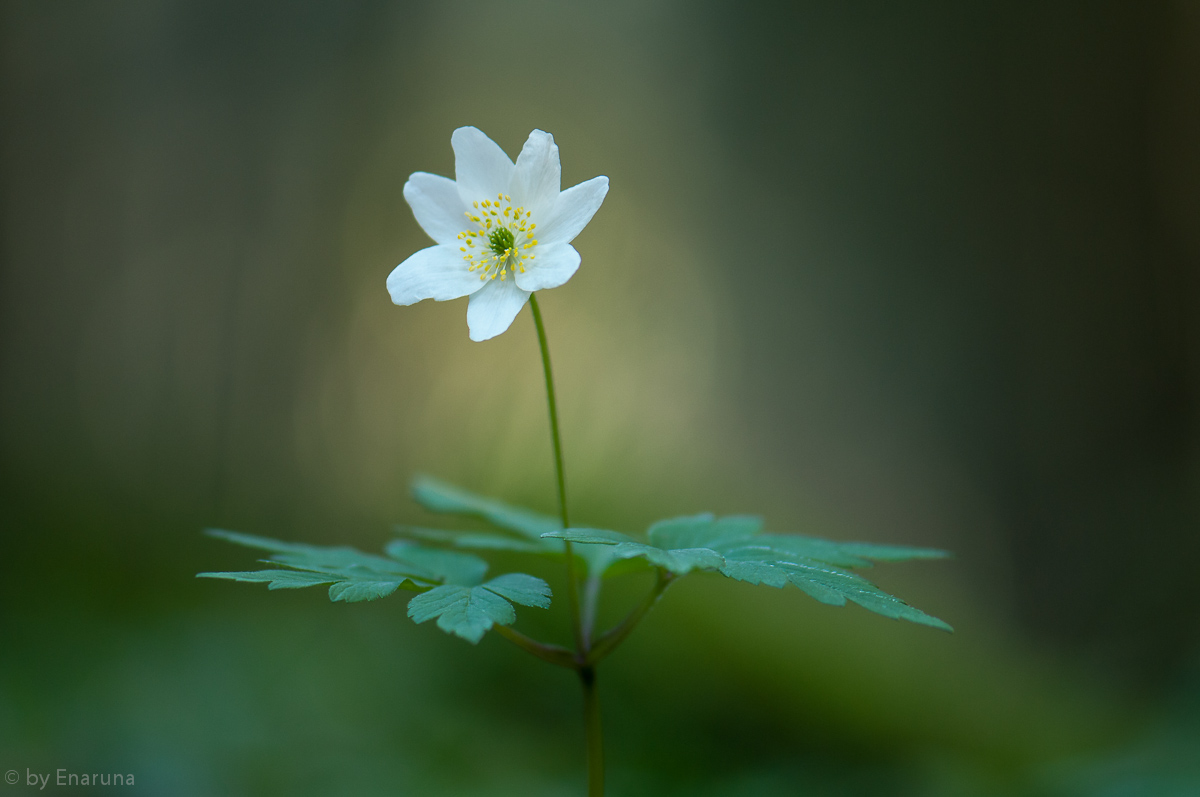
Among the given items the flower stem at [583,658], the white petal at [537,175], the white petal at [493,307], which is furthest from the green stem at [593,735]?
the white petal at [537,175]

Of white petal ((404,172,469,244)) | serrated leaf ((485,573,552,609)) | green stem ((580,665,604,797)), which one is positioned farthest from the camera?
white petal ((404,172,469,244))

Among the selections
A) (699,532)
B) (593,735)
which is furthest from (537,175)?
(593,735)

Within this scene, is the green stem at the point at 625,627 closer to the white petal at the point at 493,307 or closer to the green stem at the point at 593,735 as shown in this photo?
the green stem at the point at 593,735

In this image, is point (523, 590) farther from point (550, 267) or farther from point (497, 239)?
point (497, 239)

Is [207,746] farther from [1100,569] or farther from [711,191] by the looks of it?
[711,191]

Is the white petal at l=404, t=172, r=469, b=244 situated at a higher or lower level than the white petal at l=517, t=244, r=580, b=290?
higher

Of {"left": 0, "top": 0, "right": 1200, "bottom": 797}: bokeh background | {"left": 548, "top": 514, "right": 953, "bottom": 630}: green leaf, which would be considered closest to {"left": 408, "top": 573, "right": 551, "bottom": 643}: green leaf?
{"left": 548, "top": 514, "right": 953, "bottom": 630}: green leaf

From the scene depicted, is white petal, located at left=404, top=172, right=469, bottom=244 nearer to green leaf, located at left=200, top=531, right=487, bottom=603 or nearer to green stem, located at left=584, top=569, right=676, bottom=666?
green leaf, located at left=200, top=531, right=487, bottom=603
